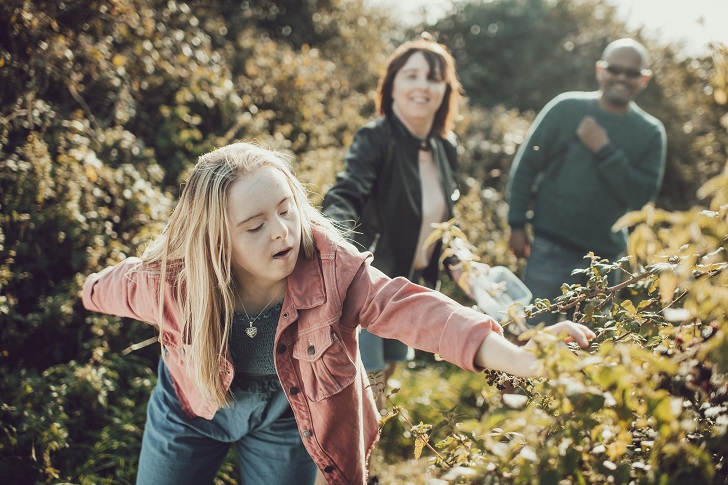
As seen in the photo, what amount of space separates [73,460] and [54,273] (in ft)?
3.93

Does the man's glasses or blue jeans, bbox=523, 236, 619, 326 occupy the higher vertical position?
the man's glasses

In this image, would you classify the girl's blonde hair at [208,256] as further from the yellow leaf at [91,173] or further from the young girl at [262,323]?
the yellow leaf at [91,173]

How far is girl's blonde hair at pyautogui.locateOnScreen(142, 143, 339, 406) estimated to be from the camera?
1788 mm

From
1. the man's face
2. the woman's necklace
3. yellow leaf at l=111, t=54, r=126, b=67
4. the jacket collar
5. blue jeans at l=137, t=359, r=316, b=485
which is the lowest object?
blue jeans at l=137, t=359, r=316, b=485

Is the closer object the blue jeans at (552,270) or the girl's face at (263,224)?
the girl's face at (263,224)

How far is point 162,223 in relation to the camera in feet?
12.6

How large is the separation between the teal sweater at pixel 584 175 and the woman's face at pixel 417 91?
103 centimetres

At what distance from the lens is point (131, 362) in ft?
11.6

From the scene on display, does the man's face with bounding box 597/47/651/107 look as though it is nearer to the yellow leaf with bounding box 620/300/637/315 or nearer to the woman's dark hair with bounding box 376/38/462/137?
the woman's dark hair with bounding box 376/38/462/137

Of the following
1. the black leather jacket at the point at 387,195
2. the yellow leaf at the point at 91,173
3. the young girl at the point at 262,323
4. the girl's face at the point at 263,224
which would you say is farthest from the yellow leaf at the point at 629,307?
the yellow leaf at the point at 91,173

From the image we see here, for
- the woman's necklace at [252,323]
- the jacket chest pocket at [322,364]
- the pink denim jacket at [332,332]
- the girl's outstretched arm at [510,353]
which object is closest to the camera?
the girl's outstretched arm at [510,353]

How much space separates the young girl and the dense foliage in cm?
27

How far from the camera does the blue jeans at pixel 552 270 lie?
376cm

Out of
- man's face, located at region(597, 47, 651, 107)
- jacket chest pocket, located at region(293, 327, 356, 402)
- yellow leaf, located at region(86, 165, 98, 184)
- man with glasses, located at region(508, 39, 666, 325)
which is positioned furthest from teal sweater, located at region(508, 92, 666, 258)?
yellow leaf, located at region(86, 165, 98, 184)
